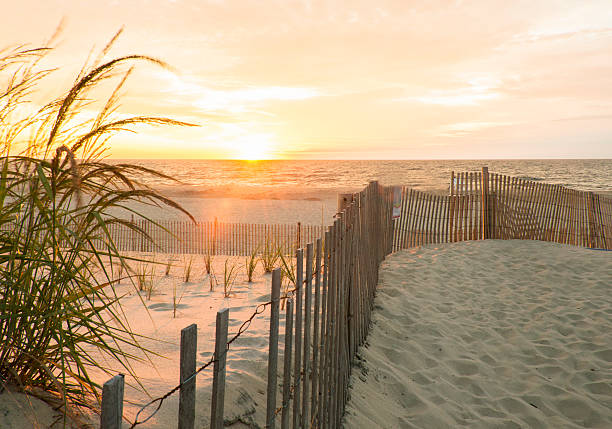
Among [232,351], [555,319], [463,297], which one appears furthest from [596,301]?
[232,351]

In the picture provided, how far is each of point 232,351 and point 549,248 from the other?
6.93 metres

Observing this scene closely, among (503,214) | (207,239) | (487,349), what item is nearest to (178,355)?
(487,349)

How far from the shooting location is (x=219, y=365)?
1.14 meters

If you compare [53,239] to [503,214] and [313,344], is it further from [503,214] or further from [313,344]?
[503,214]

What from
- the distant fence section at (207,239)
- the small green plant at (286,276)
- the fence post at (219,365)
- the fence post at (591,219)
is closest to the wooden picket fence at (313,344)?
the fence post at (219,365)

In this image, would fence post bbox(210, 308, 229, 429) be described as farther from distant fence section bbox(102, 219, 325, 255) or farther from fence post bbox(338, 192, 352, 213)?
distant fence section bbox(102, 219, 325, 255)

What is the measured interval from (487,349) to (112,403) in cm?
400

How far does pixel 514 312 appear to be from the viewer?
5.00 m

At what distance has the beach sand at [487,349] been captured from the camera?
310 centimetres

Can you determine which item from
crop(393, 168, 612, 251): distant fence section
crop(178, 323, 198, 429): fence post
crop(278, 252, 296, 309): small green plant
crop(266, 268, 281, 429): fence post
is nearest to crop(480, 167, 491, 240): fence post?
crop(393, 168, 612, 251): distant fence section

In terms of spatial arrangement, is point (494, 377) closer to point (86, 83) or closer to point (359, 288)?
point (359, 288)

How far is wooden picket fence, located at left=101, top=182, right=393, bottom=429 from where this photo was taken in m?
1.04

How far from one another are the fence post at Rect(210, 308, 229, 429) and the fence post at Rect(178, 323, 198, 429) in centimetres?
9

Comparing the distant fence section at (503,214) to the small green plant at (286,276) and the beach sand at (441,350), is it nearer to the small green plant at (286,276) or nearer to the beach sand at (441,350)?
the beach sand at (441,350)
